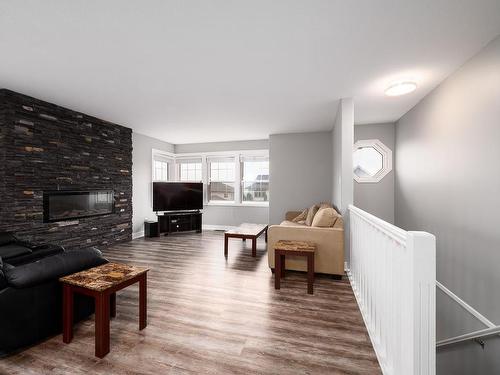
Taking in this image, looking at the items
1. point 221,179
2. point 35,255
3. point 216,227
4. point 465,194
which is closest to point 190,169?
point 221,179

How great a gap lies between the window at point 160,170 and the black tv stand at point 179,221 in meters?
1.09

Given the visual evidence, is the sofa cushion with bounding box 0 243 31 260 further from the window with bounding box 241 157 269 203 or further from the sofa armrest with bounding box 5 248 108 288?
the window with bounding box 241 157 269 203

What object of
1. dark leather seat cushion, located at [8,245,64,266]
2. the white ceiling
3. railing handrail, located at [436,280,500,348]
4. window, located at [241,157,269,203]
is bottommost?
railing handrail, located at [436,280,500,348]

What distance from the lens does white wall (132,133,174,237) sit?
5367mm

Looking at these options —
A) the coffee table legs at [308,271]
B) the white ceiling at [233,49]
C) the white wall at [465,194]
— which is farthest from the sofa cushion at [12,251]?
the white wall at [465,194]

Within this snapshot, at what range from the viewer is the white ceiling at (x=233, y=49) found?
66.1 inches

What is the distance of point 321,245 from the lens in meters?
3.03

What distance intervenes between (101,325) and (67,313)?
0.39m

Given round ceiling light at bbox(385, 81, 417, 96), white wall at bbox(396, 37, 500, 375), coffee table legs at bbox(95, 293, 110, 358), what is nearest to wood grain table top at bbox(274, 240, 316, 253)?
white wall at bbox(396, 37, 500, 375)

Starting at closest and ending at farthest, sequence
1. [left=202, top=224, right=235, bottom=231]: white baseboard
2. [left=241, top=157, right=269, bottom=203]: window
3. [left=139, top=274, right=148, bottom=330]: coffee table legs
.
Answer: [left=139, top=274, right=148, bottom=330]: coffee table legs < [left=241, top=157, right=269, bottom=203]: window < [left=202, top=224, right=235, bottom=231]: white baseboard

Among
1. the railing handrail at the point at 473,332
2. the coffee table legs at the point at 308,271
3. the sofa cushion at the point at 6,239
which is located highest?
the sofa cushion at the point at 6,239

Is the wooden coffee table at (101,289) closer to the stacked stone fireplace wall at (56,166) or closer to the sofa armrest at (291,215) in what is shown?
the stacked stone fireplace wall at (56,166)

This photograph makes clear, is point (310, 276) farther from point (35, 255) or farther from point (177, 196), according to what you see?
point (177, 196)

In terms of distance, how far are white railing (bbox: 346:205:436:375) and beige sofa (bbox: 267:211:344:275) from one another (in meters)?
1.14
